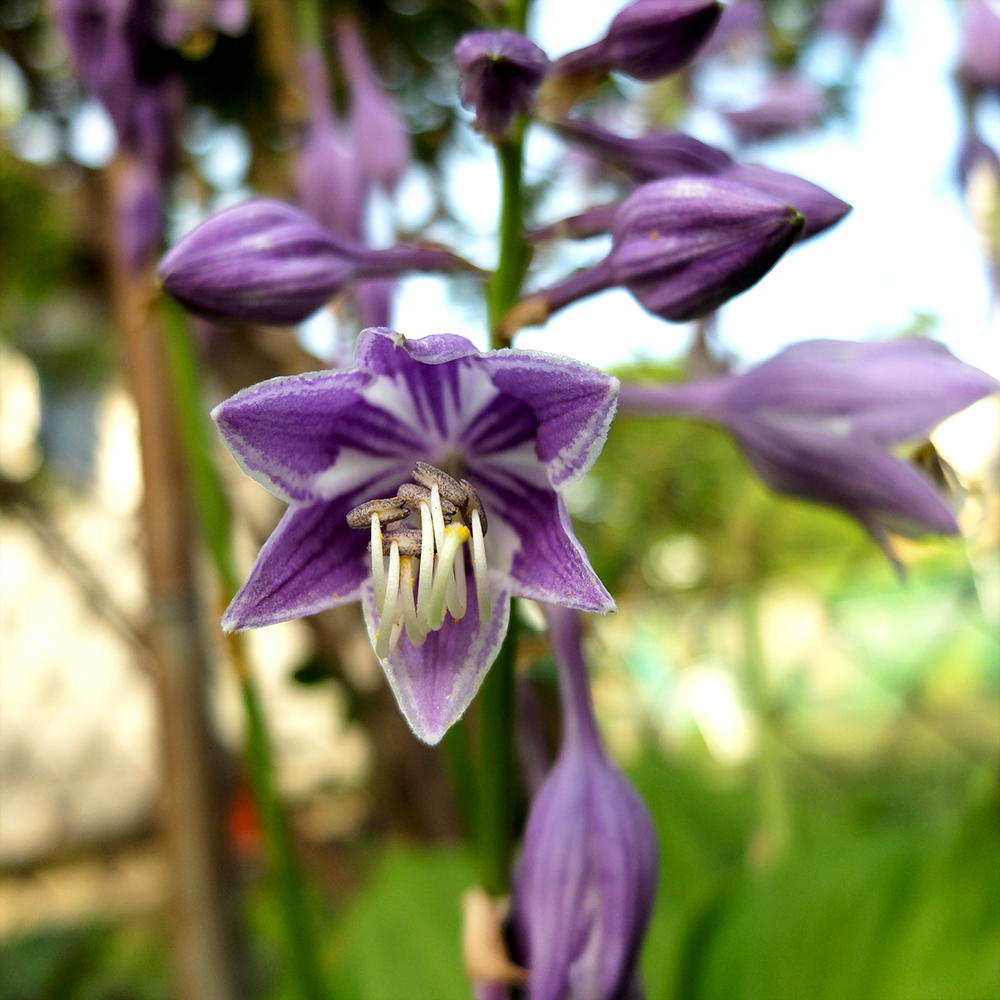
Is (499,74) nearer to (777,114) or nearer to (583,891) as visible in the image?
(583,891)

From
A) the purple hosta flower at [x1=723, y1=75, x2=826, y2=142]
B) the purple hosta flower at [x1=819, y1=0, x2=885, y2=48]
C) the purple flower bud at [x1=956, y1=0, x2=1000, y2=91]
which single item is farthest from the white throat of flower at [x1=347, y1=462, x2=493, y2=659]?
the purple hosta flower at [x1=819, y1=0, x2=885, y2=48]

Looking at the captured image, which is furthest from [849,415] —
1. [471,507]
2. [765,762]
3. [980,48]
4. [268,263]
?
[980,48]

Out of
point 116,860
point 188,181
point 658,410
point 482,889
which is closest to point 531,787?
point 482,889

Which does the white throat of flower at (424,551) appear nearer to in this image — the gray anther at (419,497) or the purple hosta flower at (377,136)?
the gray anther at (419,497)

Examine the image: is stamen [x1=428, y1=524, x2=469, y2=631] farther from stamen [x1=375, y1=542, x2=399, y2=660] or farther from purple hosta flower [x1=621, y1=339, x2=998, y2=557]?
purple hosta flower [x1=621, y1=339, x2=998, y2=557]

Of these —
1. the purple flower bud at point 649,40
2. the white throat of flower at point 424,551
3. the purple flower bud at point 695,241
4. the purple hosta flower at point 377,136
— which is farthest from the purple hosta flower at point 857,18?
the white throat of flower at point 424,551

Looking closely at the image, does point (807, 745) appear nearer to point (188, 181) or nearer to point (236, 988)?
point (236, 988)
